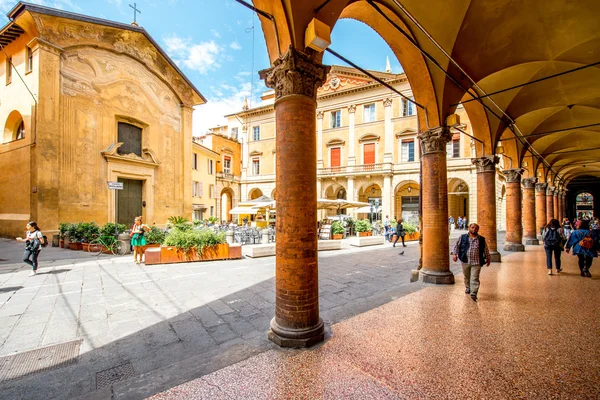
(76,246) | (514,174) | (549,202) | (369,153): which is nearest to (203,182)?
(76,246)

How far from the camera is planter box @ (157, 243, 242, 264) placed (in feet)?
28.5

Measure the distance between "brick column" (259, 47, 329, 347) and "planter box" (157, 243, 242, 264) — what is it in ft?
21.0

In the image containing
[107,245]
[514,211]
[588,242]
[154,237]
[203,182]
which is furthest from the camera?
[203,182]

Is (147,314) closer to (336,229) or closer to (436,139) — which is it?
(436,139)

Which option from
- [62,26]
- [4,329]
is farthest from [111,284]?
[62,26]

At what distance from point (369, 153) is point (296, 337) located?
25984mm

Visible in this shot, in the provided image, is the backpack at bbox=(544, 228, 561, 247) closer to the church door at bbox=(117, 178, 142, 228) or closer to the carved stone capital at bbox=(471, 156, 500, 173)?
the carved stone capital at bbox=(471, 156, 500, 173)

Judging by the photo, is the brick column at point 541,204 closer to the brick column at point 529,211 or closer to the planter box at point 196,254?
the brick column at point 529,211

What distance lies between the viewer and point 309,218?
3.39 m

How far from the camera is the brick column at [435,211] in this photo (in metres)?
6.14

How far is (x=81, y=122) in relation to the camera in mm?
13094

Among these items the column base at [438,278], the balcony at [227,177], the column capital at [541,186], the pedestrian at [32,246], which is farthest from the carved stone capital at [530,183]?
the balcony at [227,177]

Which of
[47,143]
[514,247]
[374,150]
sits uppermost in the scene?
[374,150]

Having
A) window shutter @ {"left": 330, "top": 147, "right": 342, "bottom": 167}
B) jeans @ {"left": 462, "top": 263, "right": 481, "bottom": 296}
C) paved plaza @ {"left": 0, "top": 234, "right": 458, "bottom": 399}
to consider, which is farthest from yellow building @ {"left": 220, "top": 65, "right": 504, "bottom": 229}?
jeans @ {"left": 462, "top": 263, "right": 481, "bottom": 296}
